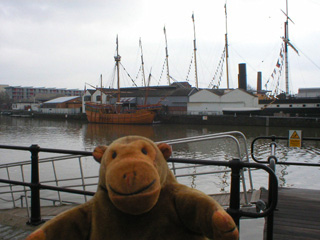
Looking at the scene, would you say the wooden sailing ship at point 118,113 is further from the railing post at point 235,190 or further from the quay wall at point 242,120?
the railing post at point 235,190

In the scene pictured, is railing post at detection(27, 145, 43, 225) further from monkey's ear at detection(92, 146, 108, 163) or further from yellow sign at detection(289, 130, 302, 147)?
yellow sign at detection(289, 130, 302, 147)

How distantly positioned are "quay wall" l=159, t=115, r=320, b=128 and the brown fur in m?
40.0

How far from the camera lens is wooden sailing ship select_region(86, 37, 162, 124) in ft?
160

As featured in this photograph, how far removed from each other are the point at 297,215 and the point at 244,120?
39.6m

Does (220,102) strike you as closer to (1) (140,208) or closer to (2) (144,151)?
(2) (144,151)

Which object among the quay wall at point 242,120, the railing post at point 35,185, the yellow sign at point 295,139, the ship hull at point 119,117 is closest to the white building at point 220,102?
the quay wall at point 242,120

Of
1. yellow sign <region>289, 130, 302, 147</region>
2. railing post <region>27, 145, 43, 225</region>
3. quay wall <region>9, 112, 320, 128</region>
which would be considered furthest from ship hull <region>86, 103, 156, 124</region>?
railing post <region>27, 145, 43, 225</region>

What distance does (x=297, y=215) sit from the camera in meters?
3.92

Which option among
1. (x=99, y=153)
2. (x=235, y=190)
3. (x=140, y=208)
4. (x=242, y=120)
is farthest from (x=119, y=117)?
(x=140, y=208)

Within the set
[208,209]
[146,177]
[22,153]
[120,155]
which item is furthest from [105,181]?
[22,153]

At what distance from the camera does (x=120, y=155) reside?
175cm

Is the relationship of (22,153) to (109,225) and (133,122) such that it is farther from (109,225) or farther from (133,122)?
(133,122)

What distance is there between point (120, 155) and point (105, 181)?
20cm

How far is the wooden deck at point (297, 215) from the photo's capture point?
336cm
